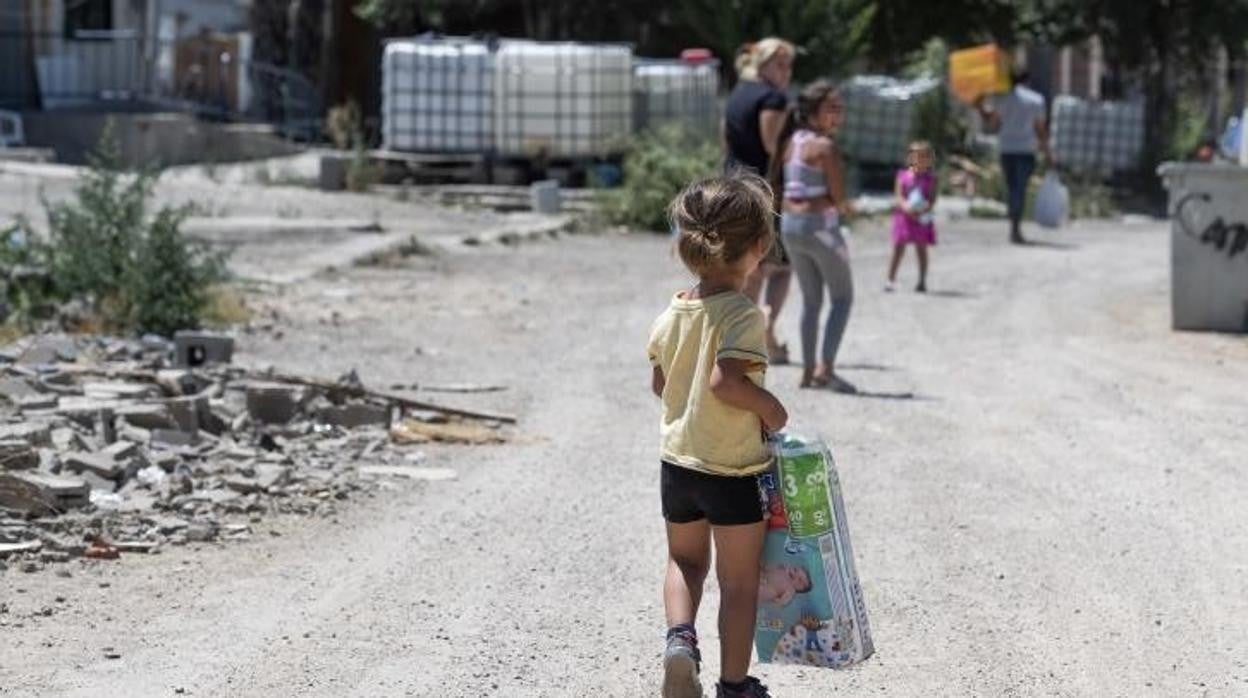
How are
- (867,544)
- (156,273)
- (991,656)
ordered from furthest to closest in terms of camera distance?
(156,273)
(867,544)
(991,656)

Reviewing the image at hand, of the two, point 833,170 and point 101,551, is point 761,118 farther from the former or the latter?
point 101,551

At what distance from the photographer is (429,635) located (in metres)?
6.71

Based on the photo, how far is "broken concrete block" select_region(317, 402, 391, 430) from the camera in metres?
10.7

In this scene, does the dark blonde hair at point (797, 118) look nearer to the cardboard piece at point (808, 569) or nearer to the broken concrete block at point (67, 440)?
the broken concrete block at point (67, 440)

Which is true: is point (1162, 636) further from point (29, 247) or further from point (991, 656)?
point (29, 247)

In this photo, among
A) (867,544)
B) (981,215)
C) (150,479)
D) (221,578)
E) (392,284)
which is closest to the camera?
(221,578)

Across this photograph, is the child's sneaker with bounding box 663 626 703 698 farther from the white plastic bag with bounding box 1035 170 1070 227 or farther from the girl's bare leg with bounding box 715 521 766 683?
the white plastic bag with bounding box 1035 170 1070 227

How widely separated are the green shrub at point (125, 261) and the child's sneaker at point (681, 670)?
843 centimetres

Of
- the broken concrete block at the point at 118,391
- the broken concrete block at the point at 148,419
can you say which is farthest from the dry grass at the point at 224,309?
the broken concrete block at the point at 148,419

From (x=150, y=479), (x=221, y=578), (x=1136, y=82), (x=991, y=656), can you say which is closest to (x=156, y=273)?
(x=150, y=479)

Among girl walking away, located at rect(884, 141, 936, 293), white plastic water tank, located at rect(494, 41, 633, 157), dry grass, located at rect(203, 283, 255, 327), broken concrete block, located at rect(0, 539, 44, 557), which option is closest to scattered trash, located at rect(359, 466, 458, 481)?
broken concrete block, located at rect(0, 539, 44, 557)

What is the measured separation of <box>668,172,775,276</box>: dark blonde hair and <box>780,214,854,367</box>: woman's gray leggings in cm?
649

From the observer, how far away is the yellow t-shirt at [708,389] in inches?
215

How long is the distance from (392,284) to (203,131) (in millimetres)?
12515
